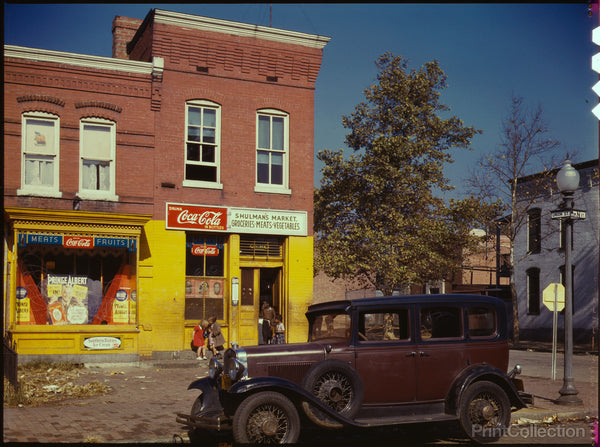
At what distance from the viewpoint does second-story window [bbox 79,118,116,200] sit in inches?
763

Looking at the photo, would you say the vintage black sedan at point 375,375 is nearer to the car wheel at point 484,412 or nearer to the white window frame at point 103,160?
the car wheel at point 484,412

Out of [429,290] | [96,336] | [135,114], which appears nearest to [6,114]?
[135,114]

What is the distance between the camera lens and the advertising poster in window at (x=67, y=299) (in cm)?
1866

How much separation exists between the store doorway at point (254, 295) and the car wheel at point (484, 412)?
11.8 meters

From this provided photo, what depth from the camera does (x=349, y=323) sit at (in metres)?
9.72

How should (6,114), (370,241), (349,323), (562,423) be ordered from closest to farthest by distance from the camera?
(349,323)
(562,423)
(6,114)
(370,241)

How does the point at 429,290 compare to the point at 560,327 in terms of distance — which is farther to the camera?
the point at 429,290

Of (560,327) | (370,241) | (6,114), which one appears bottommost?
(560,327)

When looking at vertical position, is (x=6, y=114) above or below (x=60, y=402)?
above

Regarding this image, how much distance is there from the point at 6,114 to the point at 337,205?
563 inches

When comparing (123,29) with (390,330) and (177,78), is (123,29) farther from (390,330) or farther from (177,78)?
(390,330)

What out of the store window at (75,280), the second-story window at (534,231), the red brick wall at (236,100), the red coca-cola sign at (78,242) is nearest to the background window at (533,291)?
the second-story window at (534,231)

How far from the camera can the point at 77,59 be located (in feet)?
63.2

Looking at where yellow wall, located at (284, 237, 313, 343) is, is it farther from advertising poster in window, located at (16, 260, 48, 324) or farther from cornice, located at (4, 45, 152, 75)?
advertising poster in window, located at (16, 260, 48, 324)
